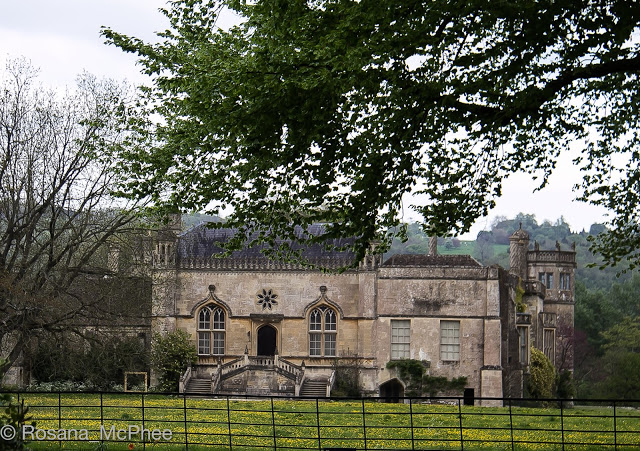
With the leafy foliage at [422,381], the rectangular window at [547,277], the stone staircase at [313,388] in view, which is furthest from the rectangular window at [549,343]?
the stone staircase at [313,388]

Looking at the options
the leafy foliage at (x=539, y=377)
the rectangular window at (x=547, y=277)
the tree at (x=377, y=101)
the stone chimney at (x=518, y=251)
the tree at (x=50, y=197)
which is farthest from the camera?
the rectangular window at (x=547, y=277)

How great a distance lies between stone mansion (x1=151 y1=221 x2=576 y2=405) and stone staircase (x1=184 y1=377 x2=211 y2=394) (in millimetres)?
50

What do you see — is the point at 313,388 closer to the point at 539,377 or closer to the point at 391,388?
the point at 391,388

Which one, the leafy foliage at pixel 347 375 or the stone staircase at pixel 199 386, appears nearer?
the stone staircase at pixel 199 386

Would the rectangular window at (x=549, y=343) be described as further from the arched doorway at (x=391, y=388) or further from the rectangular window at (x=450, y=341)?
the arched doorway at (x=391, y=388)

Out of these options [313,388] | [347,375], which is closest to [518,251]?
[347,375]

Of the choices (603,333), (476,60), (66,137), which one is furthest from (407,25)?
(603,333)

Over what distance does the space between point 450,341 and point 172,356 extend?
12087 millimetres

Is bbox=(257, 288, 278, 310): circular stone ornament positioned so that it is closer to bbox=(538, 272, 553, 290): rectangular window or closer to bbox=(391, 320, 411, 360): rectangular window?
bbox=(391, 320, 411, 360): rectangular window

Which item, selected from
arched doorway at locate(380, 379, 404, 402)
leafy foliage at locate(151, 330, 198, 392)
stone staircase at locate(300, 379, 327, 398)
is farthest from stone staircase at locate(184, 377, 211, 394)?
arched doorway at locate(380, 379, 404, 402)

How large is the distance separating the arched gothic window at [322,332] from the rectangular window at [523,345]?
840cm

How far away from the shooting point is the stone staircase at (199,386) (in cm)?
4219

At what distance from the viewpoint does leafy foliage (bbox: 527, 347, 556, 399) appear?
154 feet

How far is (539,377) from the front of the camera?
156ft
